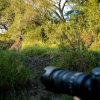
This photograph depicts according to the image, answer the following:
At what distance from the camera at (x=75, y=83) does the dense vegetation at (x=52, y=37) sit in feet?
5.44

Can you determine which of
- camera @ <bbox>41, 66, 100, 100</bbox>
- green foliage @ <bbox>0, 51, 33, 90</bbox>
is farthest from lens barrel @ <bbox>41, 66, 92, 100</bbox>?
green foliage @ <bbox>0, 51, 33, 90</bbox>

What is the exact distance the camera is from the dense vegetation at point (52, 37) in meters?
3.22

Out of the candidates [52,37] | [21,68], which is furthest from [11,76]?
[52,37]

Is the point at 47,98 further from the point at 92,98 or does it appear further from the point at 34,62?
the point at 92,98

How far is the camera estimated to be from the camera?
3.30ft

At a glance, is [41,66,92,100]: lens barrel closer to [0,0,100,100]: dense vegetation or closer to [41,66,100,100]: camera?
[41,66,100,100]: camera

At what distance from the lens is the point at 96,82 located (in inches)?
39.3

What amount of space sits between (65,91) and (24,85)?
201 cm

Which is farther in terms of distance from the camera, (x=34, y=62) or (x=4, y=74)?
(x=34, y=62)

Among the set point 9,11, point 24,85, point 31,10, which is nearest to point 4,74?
point 24,85

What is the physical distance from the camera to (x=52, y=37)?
5.28 m

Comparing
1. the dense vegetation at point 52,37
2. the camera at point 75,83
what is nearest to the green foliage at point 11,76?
the dense vegetation at point 52,37

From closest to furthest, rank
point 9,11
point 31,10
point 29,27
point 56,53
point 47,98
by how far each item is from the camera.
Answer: point 47,98 < point 56,53 < point 31,10 < point 29,27 < point 9,11

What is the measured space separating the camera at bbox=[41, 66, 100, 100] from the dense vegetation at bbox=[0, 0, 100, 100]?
1659 millimetres
